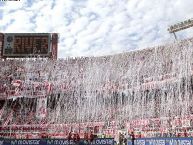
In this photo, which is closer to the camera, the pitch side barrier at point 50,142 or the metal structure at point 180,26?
the pitch side barrier at point 50,142

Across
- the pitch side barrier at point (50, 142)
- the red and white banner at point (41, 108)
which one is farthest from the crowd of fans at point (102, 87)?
the pitch side barrier at point (50, 142)

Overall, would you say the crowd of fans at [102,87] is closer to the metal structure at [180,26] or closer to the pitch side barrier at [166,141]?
the metal structure at [180,26]

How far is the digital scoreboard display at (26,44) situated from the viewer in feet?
171

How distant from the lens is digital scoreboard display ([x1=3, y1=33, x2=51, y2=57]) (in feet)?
171

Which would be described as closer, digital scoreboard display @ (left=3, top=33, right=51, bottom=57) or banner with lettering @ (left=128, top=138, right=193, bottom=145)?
banner with lettering @ (left=128, top=138, right=193, bottom=145)

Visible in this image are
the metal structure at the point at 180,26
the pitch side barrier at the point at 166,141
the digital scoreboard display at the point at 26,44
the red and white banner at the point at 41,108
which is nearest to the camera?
the pitch side barrier at the point at 166,141

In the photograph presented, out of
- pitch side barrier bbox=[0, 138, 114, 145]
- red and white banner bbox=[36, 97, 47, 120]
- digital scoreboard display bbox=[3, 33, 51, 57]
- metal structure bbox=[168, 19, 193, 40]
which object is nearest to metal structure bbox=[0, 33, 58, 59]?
digital scoreboard display bbox=[3, 33, 51, 57]

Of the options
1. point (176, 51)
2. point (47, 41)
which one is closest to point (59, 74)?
point (47, 41)

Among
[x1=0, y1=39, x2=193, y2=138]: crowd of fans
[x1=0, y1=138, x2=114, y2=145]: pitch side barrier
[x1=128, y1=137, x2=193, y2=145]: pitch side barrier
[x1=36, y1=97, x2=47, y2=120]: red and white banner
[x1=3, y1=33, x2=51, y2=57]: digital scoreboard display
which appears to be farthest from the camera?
[x1=3, y1=33, x2=51, y2=57]: digital scoreboard display

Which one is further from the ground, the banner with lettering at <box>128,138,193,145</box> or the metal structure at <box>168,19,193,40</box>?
the metal structure at <box>168,19,193,40</box>

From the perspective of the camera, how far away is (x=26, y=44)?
173 ft

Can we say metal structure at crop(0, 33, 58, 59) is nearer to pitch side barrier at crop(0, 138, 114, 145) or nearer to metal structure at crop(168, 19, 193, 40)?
metal structure at crop(168, 19, 193, 40)

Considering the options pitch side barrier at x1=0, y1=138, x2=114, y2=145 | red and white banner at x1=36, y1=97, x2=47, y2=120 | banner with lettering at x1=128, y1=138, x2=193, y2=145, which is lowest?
pitch side barrier at x1=0, y1=138, x2=114, y2=145

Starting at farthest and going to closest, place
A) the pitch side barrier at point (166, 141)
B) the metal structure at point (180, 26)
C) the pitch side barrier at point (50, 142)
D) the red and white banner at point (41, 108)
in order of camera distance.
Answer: the metal structure at point (180, 26) < the red and white banner at point (41, 108) < the pitch side barrier at point (50, 142) < the pitch side barrier at point (166, 141)
